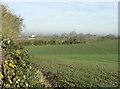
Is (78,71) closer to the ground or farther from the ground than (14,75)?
closer to the ground

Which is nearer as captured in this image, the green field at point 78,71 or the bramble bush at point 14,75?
the bramble bush at point 14,75

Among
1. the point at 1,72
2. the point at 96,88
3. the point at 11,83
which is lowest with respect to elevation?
the point at 96,88

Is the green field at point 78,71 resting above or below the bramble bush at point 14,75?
below

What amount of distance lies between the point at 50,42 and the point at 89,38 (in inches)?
403

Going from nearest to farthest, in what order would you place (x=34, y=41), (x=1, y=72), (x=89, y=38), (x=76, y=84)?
(x=1, y=72) → (x=76, y=84) → (x=34, y=41) → (x=89, y=38)

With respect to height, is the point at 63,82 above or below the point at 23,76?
below

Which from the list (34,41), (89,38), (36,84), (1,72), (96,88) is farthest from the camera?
(89,38)

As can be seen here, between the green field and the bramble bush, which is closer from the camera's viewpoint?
the bramble bush

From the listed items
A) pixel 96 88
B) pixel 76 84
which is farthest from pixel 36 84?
pixel 96 88

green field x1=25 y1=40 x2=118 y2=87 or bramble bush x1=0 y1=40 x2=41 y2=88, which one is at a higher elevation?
bramble bush x1=0 y1=40 x2=41 y2=88

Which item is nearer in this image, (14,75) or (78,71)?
(14,75)

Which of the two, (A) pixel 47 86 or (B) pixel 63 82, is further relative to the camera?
(B) pixel 63 82

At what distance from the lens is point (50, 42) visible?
1624 inches

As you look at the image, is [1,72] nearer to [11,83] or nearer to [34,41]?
[11,83]
